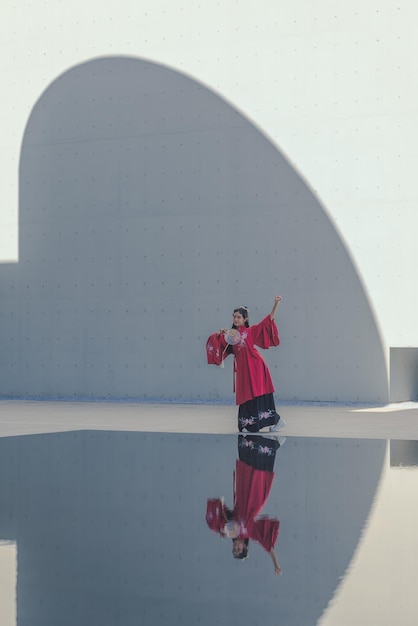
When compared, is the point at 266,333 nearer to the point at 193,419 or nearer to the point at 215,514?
the point at 193,419

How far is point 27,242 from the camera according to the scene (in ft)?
59.8

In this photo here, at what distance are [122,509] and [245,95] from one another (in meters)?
10.8

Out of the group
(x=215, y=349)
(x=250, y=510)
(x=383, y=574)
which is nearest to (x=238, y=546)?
(x=383, y=574)

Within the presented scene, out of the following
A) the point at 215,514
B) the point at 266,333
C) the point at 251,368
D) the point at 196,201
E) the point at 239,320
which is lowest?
the point at 215,514

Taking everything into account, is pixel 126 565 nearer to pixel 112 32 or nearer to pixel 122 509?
pixel 122 509

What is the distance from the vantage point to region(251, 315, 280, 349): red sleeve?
12.0 m

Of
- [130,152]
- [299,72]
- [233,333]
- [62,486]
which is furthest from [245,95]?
→ [62,486]

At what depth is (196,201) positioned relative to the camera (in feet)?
55.6

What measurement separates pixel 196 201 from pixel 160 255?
929mm

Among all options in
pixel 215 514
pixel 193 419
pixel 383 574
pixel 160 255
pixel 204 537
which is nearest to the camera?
pixel 383 574

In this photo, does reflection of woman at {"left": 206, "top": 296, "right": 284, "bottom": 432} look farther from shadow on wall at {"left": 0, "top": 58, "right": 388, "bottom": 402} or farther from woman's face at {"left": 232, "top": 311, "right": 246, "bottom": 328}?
shadow on wall at {"left": 0, "top": 58, "right": 388, "bottom": 402}

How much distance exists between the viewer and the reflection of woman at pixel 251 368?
39.3 ft

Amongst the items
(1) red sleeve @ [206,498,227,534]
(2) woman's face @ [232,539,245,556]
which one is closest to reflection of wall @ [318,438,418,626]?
(2) woman's face @ [232,539,245,556]

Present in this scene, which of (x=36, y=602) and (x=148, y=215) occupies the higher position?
(x=148, y=215)
